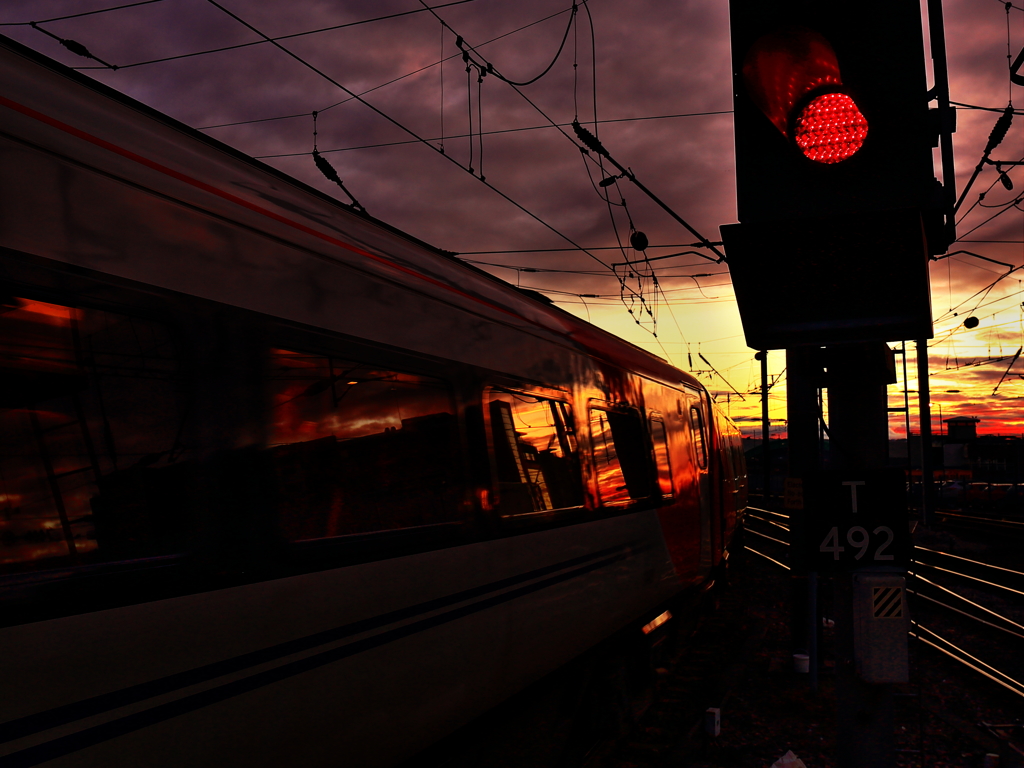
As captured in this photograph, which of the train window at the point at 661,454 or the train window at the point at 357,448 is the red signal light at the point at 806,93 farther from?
the train window at the point at 661,454

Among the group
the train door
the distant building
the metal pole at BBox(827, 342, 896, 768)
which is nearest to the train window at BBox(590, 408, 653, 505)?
the train door

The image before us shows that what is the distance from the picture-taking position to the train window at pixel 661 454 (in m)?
7.23

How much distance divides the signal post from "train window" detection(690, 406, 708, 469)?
6613 mm

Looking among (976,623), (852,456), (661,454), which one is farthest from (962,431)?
(852,456)

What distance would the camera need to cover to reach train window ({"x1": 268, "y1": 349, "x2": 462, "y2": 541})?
2740 millimetres

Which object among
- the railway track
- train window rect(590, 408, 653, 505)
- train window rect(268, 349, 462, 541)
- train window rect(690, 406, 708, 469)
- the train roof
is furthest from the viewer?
train window rect(690, 406, 708, 469)

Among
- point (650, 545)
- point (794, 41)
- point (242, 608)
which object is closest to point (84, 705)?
point (242, 608)

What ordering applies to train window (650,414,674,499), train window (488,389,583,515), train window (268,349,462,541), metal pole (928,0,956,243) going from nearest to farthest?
1. metal pole (928,0,956,243)
2. train window (268,349,462,541)
3. train window (488,389,583,515)
4. train window (650,414,674,499)

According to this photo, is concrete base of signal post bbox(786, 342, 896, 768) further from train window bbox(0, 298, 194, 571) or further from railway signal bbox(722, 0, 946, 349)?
train window bbox(0, 298, 194, 571)

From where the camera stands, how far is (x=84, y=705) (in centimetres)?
192

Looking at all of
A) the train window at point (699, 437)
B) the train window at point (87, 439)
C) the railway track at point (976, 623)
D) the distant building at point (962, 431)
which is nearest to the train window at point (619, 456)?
the railway track at point (976, 623)

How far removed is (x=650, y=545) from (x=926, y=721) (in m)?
2.67

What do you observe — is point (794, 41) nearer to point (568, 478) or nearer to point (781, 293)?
point (781, 293)

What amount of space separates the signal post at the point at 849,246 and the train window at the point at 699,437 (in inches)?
260
